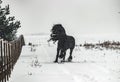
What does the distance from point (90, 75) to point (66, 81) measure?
1740mm

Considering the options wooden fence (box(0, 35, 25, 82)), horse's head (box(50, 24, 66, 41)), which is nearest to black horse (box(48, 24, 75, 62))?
horse's head (box(50, 24, 66, 41))

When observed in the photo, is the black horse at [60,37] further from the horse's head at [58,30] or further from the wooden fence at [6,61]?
the wooden fence at [6,61]

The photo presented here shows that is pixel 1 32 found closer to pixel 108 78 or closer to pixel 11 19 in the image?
pixel 11 19

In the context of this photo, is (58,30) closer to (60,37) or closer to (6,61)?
(60,37)

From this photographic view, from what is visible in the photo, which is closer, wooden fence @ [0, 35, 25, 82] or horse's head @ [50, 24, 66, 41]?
wooden fence @ [0, 35, 25, 82]

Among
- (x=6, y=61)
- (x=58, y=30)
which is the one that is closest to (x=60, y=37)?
(x=58, y=30)

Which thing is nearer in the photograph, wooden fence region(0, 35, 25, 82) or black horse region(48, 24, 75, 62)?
wooden fence region(0, 35, 25, 82)

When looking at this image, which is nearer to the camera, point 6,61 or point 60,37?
point 6,61

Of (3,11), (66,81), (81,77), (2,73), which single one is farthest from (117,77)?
(3,11)

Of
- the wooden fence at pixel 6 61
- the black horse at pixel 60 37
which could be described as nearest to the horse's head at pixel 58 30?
the black horse at pixel 60 37

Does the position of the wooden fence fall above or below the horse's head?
below

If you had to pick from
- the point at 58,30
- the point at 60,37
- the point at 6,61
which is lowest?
the point at 6,61

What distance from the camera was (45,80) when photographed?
457 inches

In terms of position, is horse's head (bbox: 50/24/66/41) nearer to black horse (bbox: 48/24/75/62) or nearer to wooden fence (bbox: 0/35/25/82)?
black horse (bbox: 48/24/75/62)
